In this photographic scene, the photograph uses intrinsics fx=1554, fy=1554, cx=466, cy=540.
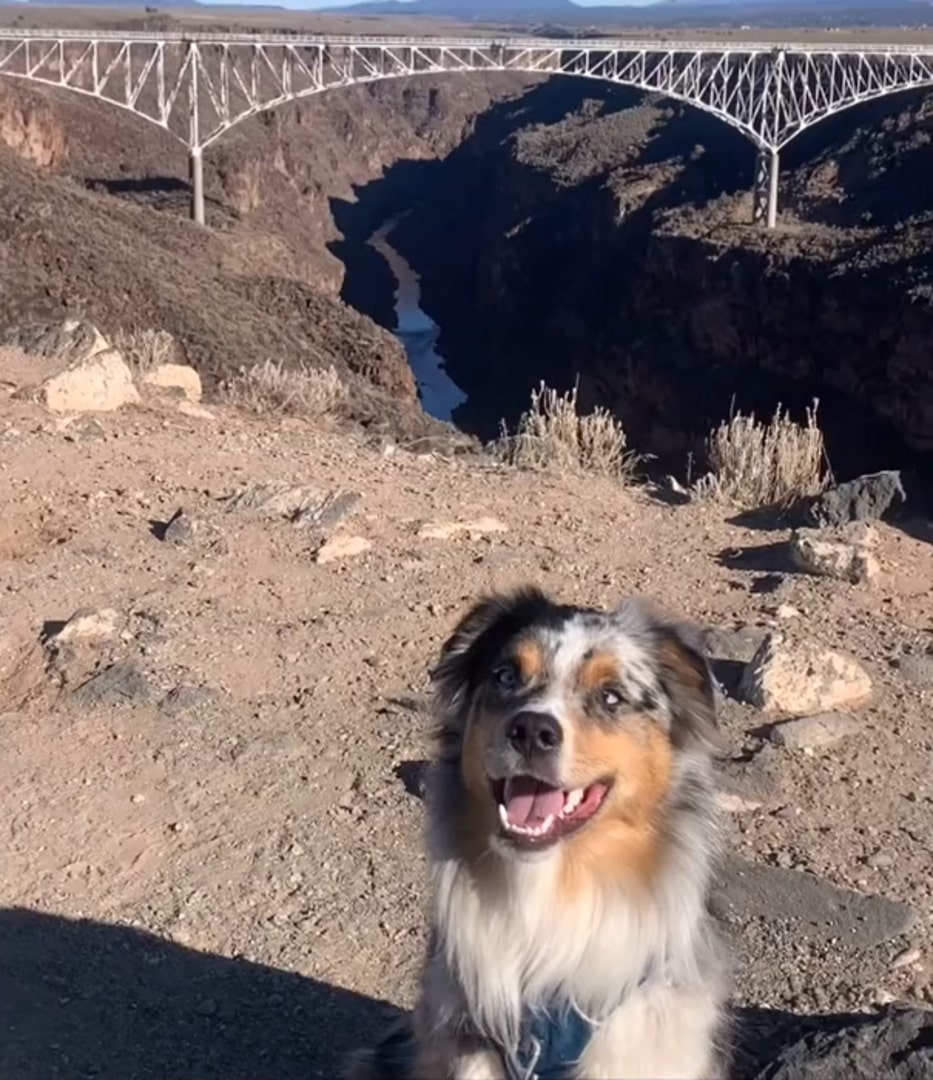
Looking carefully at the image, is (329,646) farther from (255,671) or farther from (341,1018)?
→ (341,1018)

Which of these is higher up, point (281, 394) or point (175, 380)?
point (175, 380)

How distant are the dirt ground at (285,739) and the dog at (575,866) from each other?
125 cm

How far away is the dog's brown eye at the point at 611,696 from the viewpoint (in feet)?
9.20

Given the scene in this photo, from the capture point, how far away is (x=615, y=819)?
271cm

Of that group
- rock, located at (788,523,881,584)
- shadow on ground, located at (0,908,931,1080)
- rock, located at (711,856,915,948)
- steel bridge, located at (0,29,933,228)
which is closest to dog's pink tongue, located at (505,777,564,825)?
shadow on ground, located at (0,908,931,1080)

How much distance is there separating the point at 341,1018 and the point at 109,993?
0.65 metres

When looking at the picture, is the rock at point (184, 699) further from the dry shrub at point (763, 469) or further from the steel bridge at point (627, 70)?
the steel bridge at point (627, 70)

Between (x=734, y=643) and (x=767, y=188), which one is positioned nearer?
(x=734, y=643)

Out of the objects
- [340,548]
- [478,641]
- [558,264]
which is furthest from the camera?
[558,264]

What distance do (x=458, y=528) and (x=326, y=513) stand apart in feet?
2.06

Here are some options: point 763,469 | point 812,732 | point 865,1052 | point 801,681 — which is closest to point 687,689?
point 865,1052

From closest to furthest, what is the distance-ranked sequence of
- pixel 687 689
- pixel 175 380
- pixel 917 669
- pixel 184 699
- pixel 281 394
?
pixel 687 689 < pixel 184 699 < pixel 917 669 < pixel 175 380 < pixel 281 394

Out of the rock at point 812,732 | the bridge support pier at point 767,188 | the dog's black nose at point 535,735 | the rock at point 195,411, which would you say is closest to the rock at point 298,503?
the rock at point 195,411

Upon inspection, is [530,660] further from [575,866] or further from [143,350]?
[143,350]
